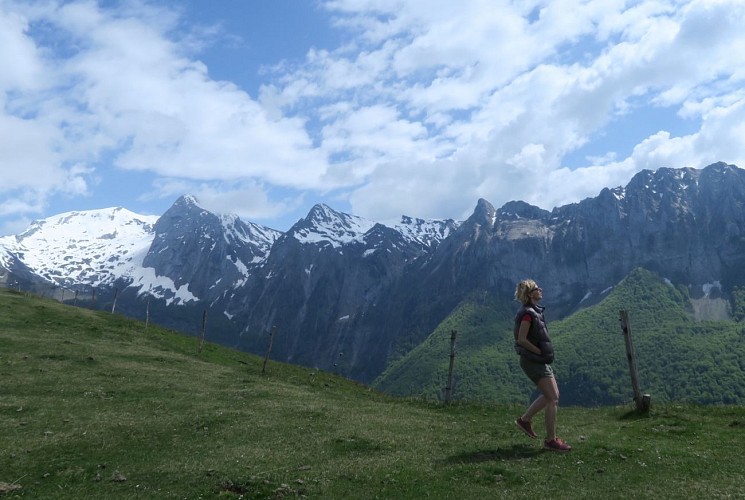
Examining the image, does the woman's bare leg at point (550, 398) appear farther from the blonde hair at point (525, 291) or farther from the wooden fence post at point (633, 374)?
the wooden fence post at point (633, 374)

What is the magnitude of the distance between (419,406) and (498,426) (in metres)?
10.2

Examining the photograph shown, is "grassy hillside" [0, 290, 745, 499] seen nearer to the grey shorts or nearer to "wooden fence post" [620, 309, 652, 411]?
"wooden fence post" [620, 309, 652, 411]

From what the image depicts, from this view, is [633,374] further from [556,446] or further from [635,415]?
[556,446]

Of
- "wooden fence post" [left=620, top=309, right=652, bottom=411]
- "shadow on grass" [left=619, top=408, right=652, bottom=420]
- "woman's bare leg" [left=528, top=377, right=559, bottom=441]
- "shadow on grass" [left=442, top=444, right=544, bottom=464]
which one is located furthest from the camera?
"wooden fence post" [left=620, top=309, right=652, bottom=411]

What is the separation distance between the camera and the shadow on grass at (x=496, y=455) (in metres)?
17.3

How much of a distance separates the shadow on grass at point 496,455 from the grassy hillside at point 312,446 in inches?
2.4

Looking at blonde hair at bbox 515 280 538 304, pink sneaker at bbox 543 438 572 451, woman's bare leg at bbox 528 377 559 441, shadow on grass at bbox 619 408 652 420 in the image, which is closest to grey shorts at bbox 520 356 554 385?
woman's bare leg at bbox 528 377 559 441

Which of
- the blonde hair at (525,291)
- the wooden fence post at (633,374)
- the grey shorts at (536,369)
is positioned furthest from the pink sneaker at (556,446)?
the wooden fence post at (633,374)

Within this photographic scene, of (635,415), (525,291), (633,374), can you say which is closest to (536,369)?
(525,291)

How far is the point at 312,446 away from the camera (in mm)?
19891

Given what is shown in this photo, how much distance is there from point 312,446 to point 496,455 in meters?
6.35

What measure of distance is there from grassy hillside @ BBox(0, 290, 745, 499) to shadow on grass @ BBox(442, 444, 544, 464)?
6 centimetres

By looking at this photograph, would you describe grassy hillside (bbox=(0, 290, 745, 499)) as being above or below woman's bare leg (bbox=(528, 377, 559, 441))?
below

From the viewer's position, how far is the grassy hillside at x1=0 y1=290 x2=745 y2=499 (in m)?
15.0
